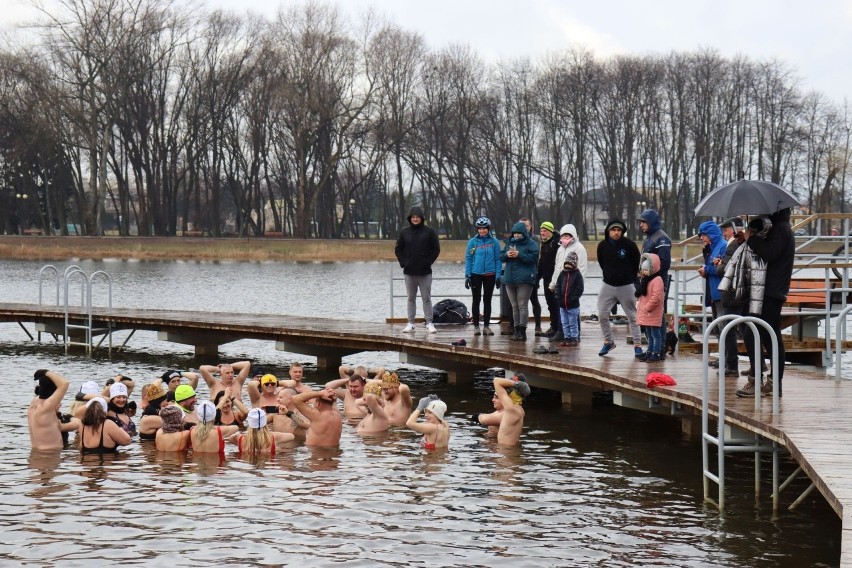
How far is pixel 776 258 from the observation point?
1292 centimetres

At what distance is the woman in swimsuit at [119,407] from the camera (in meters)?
15.9

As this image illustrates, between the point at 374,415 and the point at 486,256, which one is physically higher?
the point at 486,256

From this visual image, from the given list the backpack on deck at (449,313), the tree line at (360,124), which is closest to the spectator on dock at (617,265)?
the backpack on deck at (449,313)

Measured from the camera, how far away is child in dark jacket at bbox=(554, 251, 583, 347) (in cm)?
1827

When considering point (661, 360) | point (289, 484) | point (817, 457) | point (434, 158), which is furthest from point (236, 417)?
point (434, 158)

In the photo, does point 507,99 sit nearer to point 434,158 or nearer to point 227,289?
point 434,158

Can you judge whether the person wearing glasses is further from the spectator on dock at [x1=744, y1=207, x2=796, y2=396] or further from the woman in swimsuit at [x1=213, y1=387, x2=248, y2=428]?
the spectator on dock at [x1=744, y1=207, x2=796, y2=396]

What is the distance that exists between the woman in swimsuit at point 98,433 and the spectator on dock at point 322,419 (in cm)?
228

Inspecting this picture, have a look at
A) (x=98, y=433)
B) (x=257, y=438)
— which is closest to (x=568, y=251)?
(x=257, y=438)

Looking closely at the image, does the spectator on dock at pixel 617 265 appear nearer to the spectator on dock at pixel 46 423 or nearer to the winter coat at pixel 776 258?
the winter coat at pixel 776 258

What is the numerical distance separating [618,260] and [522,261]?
244cm

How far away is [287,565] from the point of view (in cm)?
1104

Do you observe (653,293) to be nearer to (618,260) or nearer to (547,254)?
(618,260)

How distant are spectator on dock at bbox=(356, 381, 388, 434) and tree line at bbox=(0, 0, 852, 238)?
60782 mm
